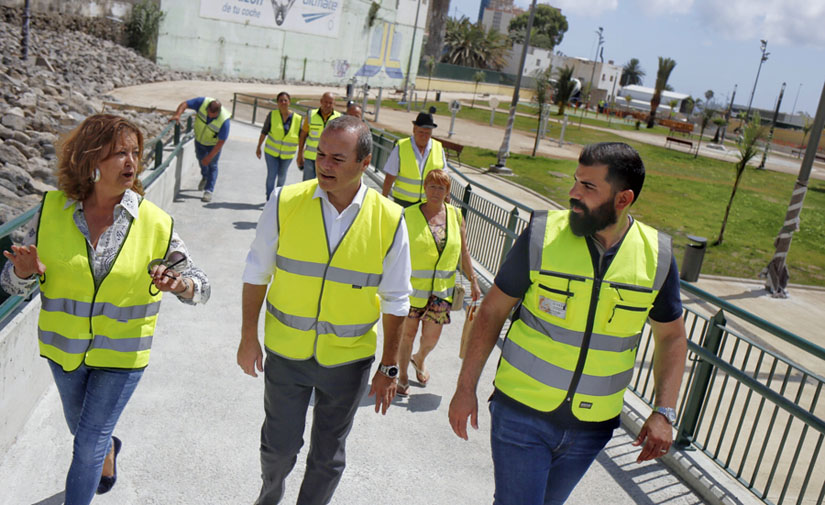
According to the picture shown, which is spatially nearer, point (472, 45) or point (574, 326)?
point (574, 326)

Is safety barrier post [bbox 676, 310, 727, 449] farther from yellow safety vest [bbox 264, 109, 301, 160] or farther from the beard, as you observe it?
yellow safety vest [bbox 264, 109, 301, 160]

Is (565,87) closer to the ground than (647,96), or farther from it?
closer to the ground

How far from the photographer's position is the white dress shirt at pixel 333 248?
11.0ft

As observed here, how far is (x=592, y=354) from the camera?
2.99 m

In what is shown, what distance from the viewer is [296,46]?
51094mm

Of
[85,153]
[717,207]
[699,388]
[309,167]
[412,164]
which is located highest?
[85,153]

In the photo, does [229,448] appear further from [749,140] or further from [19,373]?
[749,140]

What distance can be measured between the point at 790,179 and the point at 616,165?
43507 millimetres

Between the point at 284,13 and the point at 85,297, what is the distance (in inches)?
1930

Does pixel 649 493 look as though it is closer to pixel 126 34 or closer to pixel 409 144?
pixel 409 144

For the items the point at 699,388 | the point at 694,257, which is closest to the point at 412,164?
the point at 699,388

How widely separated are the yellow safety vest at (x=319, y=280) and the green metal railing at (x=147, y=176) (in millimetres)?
1176

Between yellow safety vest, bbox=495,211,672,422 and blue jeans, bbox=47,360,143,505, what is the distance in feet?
5.94

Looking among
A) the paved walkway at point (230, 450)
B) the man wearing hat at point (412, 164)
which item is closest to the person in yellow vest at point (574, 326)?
the paved walkway at point (230, 450)
